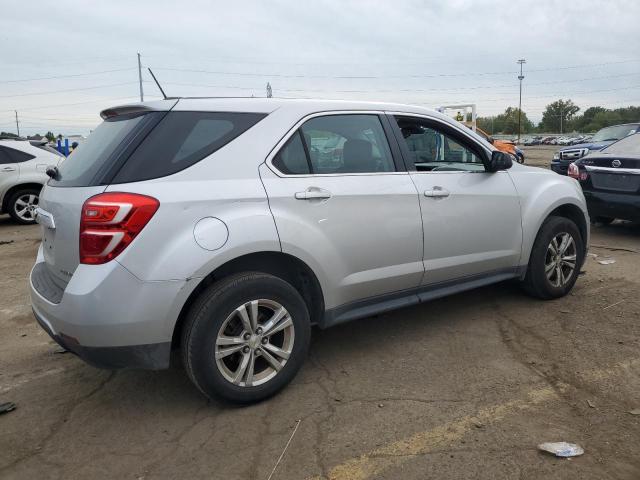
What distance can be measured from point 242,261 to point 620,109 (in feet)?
399

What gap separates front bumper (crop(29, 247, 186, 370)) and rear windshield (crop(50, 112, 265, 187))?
509mm

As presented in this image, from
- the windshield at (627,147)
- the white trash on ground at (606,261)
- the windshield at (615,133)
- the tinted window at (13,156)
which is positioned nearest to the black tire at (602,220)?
the windshield at (627,147)

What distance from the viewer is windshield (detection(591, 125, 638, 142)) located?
1174 cm

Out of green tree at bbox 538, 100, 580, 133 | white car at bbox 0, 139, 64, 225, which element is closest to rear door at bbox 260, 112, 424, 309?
white car at bbox 0, 139, 64, 225

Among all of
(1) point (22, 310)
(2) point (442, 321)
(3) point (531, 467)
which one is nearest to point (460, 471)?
(3) point (531, 467)

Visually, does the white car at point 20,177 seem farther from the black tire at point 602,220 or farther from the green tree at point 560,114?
the green tree at point 560,114

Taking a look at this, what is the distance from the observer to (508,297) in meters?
4.80

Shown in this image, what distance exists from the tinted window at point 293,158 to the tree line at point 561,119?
10651 cm

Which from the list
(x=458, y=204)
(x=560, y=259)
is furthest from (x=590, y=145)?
(x=458, y=204)

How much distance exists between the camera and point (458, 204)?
3.79 m

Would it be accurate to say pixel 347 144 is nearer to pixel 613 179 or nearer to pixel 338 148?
pixel 338 148

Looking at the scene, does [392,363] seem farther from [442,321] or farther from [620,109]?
[620,109]

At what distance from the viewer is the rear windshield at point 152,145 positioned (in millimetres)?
2709

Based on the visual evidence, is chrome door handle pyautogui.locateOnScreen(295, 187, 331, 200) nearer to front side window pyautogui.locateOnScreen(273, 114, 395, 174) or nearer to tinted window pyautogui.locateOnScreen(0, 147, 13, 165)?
front side window pyautogui.locateOnScreen(273, 114, 395, 174)
